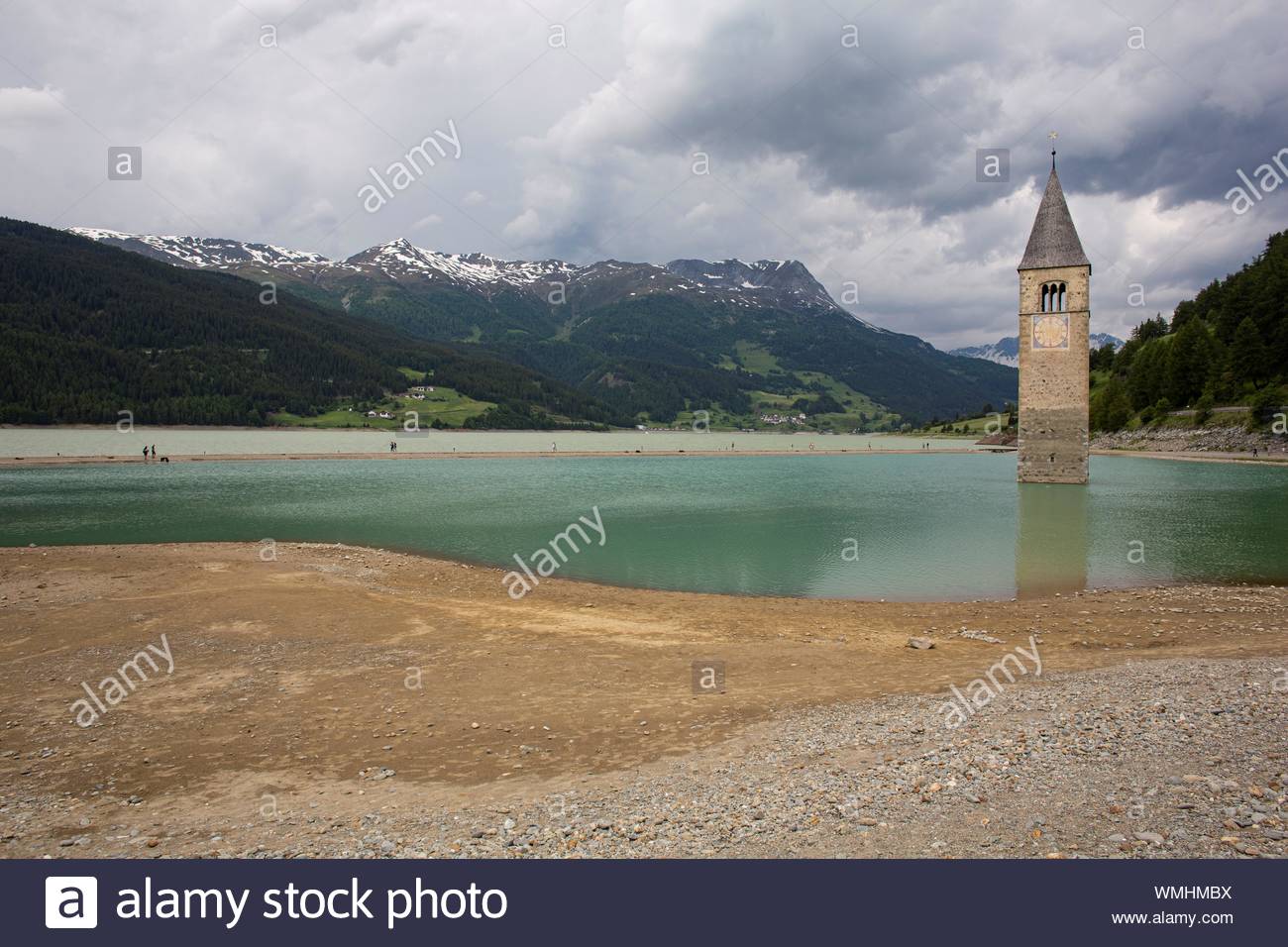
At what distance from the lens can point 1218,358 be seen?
310ft

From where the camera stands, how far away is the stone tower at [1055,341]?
60688mm

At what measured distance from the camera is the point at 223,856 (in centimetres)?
695

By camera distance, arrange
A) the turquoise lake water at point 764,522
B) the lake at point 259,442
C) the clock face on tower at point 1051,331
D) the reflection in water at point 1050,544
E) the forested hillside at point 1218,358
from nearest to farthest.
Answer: the reflection in water at point 1050,544, the turquoise lake water at point 764,522, the clock face on tower at point 1051,331, the forested hillside at point 1218,358, the lake at point 259,442

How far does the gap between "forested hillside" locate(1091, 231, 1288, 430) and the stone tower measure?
127 ft

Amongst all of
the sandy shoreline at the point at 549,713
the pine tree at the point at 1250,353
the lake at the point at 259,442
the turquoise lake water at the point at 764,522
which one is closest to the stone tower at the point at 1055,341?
the turquoise lake water at the point at 764,522

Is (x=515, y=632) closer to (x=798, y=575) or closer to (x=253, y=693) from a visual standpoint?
(x=253, y=693)

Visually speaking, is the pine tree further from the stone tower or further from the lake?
the lake

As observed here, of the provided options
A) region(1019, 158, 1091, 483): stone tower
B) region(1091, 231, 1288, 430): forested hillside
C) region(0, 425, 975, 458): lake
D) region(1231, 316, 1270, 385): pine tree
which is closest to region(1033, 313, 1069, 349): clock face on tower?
region(1019, 158, 1091, 483): stone tower

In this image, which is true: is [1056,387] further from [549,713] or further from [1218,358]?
[549,713]

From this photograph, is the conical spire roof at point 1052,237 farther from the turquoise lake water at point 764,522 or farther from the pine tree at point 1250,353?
the pine tree at point 1250,353

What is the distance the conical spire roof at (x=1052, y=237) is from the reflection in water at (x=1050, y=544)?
66.8 ft

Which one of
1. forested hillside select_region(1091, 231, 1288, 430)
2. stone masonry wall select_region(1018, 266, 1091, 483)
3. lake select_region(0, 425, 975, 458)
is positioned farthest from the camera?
lake select_region(0, 425, 975, 458)

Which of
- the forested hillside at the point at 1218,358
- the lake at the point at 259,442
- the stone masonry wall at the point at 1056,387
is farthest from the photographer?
the lake at the point at 259,442

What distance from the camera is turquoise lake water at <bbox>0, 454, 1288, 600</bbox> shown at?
25.0 m
